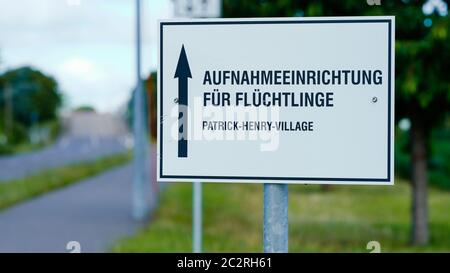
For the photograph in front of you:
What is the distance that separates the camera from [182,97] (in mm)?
2539

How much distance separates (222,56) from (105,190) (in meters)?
21.4

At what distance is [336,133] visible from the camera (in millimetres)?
2516

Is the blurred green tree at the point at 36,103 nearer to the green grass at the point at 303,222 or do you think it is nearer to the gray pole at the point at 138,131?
the green grass at the point at 303,222

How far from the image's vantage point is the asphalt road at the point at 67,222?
11.0 metres

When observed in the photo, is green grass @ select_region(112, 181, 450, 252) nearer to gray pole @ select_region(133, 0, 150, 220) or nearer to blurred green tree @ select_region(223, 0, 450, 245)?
gray pole @ select_region(133, 0, 150, 220)

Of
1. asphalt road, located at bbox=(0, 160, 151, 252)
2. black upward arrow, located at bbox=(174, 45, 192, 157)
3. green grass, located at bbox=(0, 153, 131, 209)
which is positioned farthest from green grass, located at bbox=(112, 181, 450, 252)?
black upward arrow, located at bbox=(174, 45, 192, 157)

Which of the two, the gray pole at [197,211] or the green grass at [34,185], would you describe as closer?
the gray pole at [197,211]

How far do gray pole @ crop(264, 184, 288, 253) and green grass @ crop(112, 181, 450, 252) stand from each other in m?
6.47

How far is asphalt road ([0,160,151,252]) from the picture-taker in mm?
10961

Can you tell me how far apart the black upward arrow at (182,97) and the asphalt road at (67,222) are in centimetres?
683

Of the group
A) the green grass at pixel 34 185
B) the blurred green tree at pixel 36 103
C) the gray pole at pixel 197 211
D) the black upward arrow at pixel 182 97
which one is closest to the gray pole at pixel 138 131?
the green grass at pixel 34 185

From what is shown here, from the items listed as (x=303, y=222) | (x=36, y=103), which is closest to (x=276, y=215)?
(x=303, y=222)
